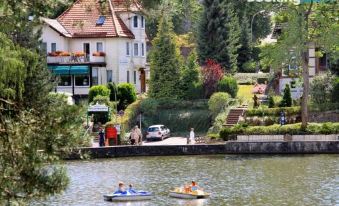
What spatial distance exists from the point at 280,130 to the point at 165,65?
18.4 m

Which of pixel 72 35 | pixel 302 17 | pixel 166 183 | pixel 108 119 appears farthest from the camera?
pixel 72 35

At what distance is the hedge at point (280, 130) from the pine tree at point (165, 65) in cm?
1514

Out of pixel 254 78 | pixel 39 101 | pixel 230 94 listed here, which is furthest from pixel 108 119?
pixel 39 101

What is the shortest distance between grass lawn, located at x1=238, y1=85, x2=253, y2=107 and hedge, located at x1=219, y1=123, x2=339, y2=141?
32.4 feet

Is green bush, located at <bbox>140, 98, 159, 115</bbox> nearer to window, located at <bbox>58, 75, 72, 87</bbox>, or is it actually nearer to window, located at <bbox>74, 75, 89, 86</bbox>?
window, located at <bbox>74, 75, 89, 86</bbox>

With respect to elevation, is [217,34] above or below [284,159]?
above

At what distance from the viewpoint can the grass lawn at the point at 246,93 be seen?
76.1m

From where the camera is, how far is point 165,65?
3142 inches

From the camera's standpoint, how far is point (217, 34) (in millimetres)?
89000

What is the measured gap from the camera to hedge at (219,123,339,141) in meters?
62.7

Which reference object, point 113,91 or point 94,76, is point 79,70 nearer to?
point 94,76

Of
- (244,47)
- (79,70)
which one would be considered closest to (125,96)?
(79,70)

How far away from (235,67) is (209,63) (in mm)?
9683

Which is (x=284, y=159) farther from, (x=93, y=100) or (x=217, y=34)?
(x=217, y=34)
